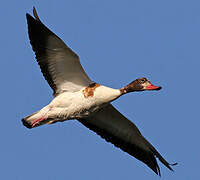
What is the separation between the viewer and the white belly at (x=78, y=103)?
13.3 m

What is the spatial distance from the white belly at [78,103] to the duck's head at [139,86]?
225mm

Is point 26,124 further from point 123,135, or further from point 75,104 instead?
point 123,135

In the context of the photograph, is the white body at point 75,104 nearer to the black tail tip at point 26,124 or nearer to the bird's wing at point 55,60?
the black tail tip at point 26,124

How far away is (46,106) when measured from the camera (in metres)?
13.8

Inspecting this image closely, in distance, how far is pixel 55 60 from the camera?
45.3ft

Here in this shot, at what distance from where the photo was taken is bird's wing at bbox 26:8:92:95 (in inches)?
531

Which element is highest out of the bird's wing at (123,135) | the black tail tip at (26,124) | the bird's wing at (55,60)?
the bird's wing at (55,60)

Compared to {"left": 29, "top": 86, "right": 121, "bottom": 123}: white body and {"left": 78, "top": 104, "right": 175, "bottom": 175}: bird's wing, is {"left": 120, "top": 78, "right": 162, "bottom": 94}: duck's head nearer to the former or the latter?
{"left": 29, "top": 86, "right": 121, "bottom": 123}: white body

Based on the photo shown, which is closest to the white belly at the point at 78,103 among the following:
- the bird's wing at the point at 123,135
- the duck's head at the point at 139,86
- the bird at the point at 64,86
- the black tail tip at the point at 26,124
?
the bird at the point at 64,86

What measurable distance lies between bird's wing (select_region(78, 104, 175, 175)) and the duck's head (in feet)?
4.95

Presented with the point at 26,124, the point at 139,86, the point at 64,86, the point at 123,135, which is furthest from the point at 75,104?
the point at 123,135

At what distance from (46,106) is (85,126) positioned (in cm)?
163

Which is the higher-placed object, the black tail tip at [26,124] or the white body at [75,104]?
the white body at [75,104]

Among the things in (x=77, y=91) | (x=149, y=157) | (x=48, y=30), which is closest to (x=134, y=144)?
(x=149, y=157)
